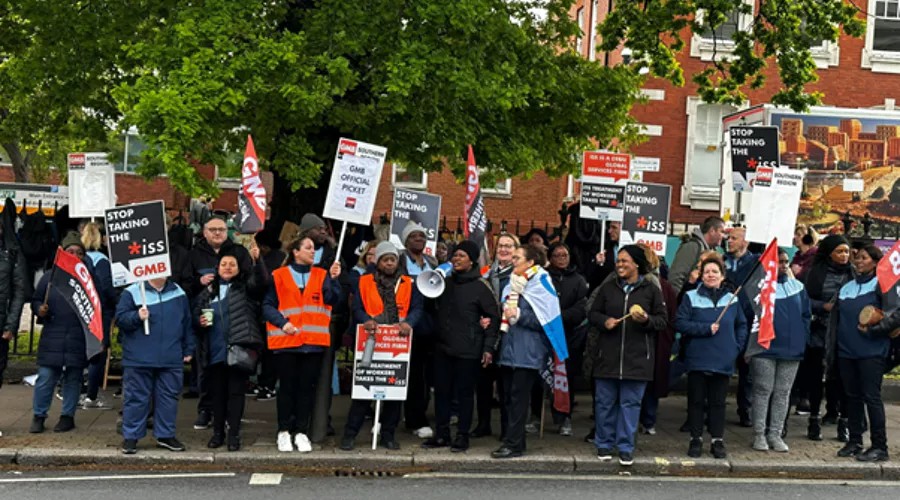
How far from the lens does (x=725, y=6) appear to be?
1677cm

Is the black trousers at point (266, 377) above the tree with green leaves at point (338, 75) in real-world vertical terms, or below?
below

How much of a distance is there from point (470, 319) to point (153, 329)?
9.13 ft

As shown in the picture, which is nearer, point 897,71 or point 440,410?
point 440,410

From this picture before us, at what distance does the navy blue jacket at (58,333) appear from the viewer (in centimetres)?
1148

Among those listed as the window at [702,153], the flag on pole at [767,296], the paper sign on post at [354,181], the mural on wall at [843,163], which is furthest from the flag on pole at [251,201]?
the window at [702,153]

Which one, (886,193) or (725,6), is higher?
(725,6)

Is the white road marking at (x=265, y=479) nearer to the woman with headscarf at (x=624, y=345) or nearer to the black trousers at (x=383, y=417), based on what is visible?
the black trousers at (x=383, y=417)

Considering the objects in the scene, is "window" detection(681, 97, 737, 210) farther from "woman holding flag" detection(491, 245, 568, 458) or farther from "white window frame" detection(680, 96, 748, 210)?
"woman holding flag" detection(491, 245, 568, 458)

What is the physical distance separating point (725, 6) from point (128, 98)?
8.15 metres

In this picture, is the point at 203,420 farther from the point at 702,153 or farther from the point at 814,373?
the point at 702,153

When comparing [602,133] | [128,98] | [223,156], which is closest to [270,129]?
[223,156]

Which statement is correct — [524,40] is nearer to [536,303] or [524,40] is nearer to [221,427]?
[536,303]

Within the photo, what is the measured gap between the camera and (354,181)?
11547 millimetres

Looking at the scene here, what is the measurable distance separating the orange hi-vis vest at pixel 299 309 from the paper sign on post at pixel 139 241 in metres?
0.99
